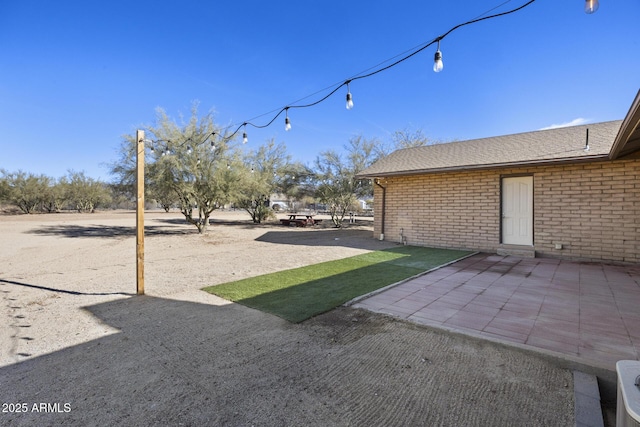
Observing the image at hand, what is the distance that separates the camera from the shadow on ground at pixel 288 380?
1.90 meters

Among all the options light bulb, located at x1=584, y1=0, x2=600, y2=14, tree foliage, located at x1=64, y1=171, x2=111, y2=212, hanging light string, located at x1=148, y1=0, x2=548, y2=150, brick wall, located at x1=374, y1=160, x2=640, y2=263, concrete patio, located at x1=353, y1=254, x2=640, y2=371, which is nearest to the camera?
light bulb, located at x1=584, y1=0, x2=600, y2=14

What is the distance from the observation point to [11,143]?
49.4 feet

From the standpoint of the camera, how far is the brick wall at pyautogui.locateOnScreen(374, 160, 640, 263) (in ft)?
23.7

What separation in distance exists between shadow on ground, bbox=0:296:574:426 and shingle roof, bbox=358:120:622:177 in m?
7.33

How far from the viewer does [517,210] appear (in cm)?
875

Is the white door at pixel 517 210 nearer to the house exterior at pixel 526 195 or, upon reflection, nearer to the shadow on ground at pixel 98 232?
the house exterior at pixel 526 195

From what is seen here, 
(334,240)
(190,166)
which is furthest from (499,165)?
(190,166)

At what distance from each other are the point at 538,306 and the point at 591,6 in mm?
3543

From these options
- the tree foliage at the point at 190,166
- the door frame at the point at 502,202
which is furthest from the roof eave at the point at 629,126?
the tree foliage at the point at 190,166

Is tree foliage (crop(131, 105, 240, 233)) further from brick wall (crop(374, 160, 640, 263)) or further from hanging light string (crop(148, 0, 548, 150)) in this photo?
brick wall (crop(374, 160, 640, 263))

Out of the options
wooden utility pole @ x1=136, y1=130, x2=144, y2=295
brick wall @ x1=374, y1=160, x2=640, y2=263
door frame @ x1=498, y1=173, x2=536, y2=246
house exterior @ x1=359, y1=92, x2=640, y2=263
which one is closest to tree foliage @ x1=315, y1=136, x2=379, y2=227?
house exterior @ x1=359, y1=92, x2=640, y2=263

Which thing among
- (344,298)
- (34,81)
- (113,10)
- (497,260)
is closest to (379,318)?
(344,298)

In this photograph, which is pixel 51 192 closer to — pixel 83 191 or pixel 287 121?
pixel 83 191

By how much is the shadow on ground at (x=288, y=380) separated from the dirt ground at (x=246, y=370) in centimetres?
1
